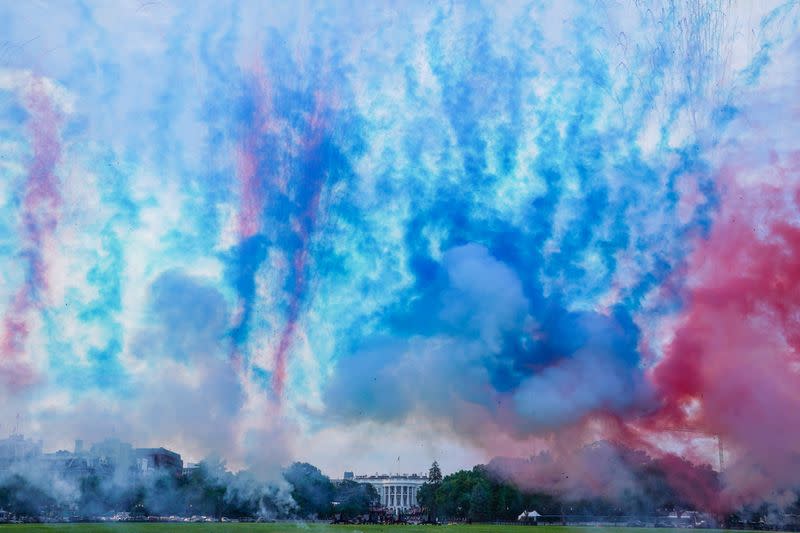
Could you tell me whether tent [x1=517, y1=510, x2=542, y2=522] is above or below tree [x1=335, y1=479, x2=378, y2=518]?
below

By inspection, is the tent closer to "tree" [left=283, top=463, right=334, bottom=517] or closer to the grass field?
"tree" [left=283, top=463, right=334, bottom=517]

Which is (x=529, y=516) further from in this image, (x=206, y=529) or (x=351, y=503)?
(x=206, y=529)

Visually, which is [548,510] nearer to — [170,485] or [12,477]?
[170,485]

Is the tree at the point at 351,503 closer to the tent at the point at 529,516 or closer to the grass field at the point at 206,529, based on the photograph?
the tent at the point at 529,516

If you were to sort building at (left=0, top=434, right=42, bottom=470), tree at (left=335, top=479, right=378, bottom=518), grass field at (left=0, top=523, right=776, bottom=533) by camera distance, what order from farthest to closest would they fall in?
tree at (left=335, top=479, right=378, bottom=518) < building at (left=0, top=434, right=42, bottom=470) < grass field at (left=0, top=523, right=776, bottom=533)

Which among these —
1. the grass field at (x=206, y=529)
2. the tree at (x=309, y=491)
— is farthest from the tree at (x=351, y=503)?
the grass field at (x=206, y=529)

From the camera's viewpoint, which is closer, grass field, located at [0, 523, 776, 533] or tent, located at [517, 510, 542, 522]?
grass field, located at [0, 523, 776, 533]

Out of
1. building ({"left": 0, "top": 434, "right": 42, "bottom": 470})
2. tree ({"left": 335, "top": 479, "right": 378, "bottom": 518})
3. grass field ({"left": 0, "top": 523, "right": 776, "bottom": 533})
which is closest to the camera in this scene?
grass field ({"left": 0, "top": 523, "right": 776, "bottom": 533})

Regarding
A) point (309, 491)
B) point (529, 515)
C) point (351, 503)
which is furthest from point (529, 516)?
point (309, 491)

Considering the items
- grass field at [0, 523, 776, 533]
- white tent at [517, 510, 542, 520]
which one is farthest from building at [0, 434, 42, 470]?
white tent at [517, 510, 542, 520]

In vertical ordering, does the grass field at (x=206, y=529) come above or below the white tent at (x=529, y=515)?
above

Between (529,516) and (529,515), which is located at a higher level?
(529,515)
